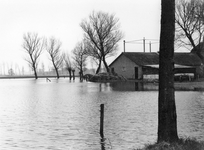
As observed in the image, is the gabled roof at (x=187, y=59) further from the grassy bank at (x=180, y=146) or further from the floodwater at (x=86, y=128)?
the grassy bank at (x=180, y=146)

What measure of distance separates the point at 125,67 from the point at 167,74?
5724cm

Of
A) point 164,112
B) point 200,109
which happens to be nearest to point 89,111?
point 200,109

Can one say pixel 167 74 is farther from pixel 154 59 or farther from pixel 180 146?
pixel 154 59

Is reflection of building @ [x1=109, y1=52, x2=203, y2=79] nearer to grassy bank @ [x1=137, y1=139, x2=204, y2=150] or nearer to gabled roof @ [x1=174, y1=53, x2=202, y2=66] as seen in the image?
gabled roof @ [x1=174, y1=53, x2=202, y2=66]

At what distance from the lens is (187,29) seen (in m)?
48.1

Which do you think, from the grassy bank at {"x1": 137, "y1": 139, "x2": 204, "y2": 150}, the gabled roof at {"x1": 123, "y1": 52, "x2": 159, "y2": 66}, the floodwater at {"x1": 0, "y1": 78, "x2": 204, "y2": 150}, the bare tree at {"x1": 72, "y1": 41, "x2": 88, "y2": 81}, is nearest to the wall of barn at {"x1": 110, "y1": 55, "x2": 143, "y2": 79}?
the gabled roof at {"x1": 123, "y1": 52, "x2": 159, "y2": 66}

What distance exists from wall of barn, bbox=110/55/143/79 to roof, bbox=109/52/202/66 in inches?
35.9

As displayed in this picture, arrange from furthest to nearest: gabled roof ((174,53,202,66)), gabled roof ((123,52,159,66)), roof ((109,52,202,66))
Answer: gabled roof ((174,53,202,66))
roof ((109,52,202,66))
gabled roof ((123,52,159,66))

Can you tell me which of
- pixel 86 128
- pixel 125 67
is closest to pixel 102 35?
pixel 125 67

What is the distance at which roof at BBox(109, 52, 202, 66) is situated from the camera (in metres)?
63.1

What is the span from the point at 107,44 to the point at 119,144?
6267 cm

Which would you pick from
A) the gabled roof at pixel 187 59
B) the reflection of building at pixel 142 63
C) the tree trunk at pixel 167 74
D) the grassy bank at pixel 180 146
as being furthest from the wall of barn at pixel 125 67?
the grassy bank at pixel 180 146

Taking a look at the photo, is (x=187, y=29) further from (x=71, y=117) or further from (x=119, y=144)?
(x=119, y=144)

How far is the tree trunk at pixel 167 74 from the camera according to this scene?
875 centimetres
